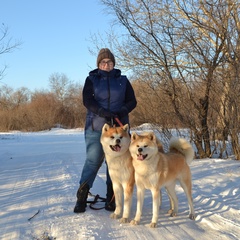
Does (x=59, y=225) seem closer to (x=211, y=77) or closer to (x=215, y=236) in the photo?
(x=215, y=236)

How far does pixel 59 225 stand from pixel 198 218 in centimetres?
175

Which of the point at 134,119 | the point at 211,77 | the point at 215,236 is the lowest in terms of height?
the point at 215,236

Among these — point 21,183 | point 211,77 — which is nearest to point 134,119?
point 211,77

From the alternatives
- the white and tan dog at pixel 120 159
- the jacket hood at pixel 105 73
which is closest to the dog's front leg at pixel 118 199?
the white and tan dog at pixel 120 159

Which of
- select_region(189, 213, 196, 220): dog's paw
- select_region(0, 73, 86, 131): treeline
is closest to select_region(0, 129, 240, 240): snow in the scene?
select_region(189, 213, 196, 220): dog's paw

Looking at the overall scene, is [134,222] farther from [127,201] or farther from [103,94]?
[103,94]

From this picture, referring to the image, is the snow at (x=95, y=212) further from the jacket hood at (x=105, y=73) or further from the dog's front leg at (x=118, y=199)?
the jacket hood at (x=105, y=73)

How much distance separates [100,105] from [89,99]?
17cm

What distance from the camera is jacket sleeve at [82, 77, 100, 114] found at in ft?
13.0

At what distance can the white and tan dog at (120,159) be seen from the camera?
3.66 metres

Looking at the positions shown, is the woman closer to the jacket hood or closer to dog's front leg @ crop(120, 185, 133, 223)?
the jacket hood

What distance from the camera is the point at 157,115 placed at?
8492 mm

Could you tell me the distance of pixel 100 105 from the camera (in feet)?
13.3

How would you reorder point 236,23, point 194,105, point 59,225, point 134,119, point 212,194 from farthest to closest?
1. point 134,119
2. point 194,105
3. point 236,23
4. point 212,194
5. point 59,225
